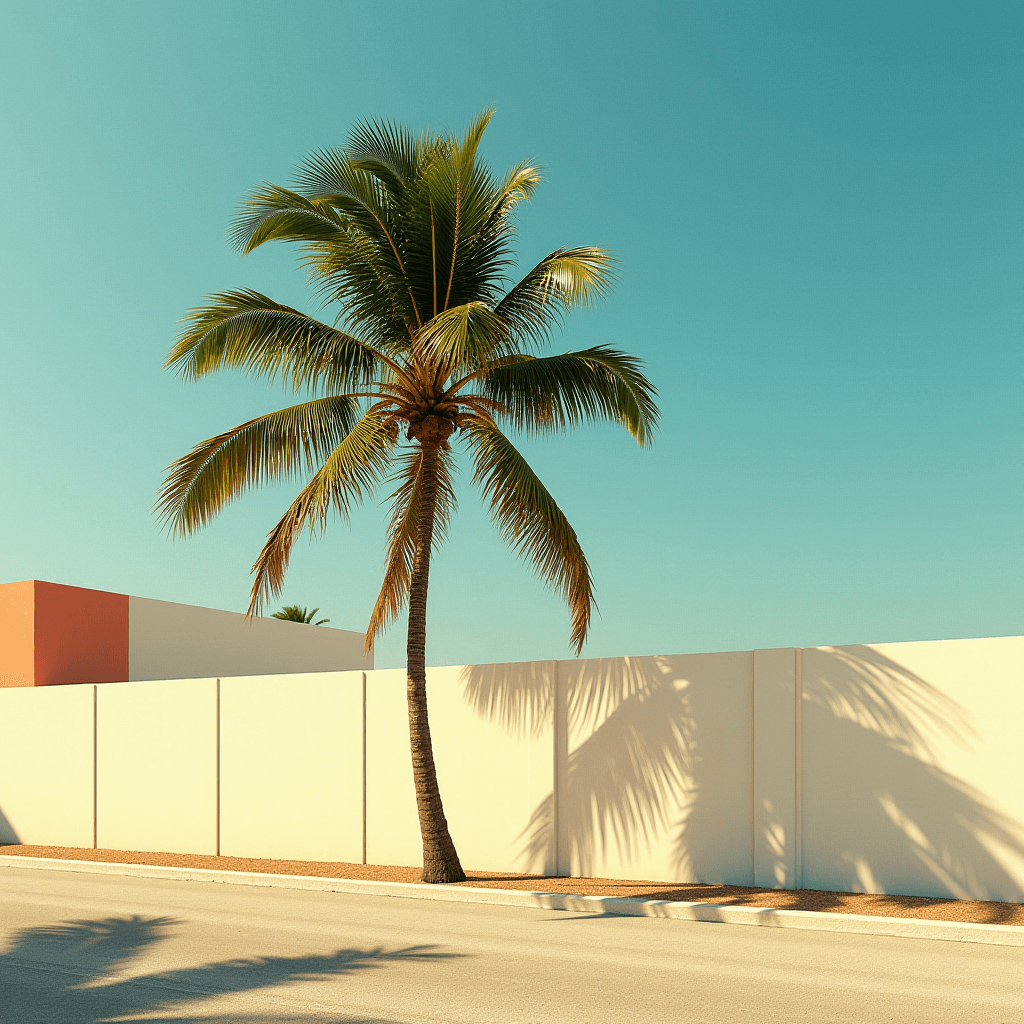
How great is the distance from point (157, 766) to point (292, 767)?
324 cm

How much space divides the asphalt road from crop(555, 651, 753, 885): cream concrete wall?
78.1 inches

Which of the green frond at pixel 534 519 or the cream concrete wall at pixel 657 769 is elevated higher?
the green frond at pixel 534 519

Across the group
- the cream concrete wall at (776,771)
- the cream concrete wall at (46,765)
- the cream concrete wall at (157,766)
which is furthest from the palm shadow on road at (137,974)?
the cream concrete wall at (46,765)

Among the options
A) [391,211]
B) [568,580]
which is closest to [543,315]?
[391,211]

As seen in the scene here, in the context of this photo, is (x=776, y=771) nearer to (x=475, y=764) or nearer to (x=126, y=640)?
(x=475, y=764)

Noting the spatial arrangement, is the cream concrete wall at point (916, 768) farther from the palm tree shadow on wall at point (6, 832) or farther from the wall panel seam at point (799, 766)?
the palm tree shadow on wall at point (6, 832)

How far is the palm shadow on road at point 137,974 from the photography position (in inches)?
283

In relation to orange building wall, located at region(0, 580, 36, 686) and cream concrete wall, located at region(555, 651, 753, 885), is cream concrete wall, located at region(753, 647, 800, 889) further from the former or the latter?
orange building wall, located at region(0, 580, 36, 686)

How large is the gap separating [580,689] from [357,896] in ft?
12.3

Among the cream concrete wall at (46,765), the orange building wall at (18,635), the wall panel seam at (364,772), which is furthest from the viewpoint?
the orange building wall at (18,635)

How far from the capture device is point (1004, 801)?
37.9ft

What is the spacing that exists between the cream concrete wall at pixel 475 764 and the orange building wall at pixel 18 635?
36.7 feet

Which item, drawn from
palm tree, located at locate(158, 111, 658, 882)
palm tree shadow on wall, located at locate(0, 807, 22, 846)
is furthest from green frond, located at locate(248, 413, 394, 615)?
palm tree shadow on wall, located at locate(0, 807, 22, 846)

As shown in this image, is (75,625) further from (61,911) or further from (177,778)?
(61,911)
